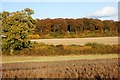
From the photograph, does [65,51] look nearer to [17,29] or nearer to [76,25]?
[17,29]

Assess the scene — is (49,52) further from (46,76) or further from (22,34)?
(46,76)

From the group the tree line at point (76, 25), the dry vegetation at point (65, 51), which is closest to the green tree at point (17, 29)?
the dry vegetation at point (65, 51)

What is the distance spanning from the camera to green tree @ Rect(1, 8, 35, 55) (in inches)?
1735

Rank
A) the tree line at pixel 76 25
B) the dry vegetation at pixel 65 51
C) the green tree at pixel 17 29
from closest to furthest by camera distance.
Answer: the dry vegetation at pixel 65 51, the green tree at pixel 17 29, the tree line at pixel 76 25

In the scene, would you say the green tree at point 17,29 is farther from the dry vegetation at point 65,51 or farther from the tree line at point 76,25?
the tree line at point 76,25

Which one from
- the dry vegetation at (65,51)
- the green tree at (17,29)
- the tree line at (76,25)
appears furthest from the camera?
the tree line at (76,25)

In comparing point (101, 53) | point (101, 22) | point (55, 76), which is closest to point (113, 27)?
point (101, 22)

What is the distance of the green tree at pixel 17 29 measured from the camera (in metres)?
44.1

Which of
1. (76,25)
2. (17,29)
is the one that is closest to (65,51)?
(17,29)

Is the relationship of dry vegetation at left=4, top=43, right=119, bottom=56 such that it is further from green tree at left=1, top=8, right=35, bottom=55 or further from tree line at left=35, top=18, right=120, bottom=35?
tree line at left=35, top=18, right=120, bottom=35

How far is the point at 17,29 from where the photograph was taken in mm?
43531

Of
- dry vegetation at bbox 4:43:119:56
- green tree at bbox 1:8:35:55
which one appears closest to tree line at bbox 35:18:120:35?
green tree at bbox 1:8:35:55

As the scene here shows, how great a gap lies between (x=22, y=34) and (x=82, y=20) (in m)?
35.3

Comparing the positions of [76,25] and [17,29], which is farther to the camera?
[76,25]
